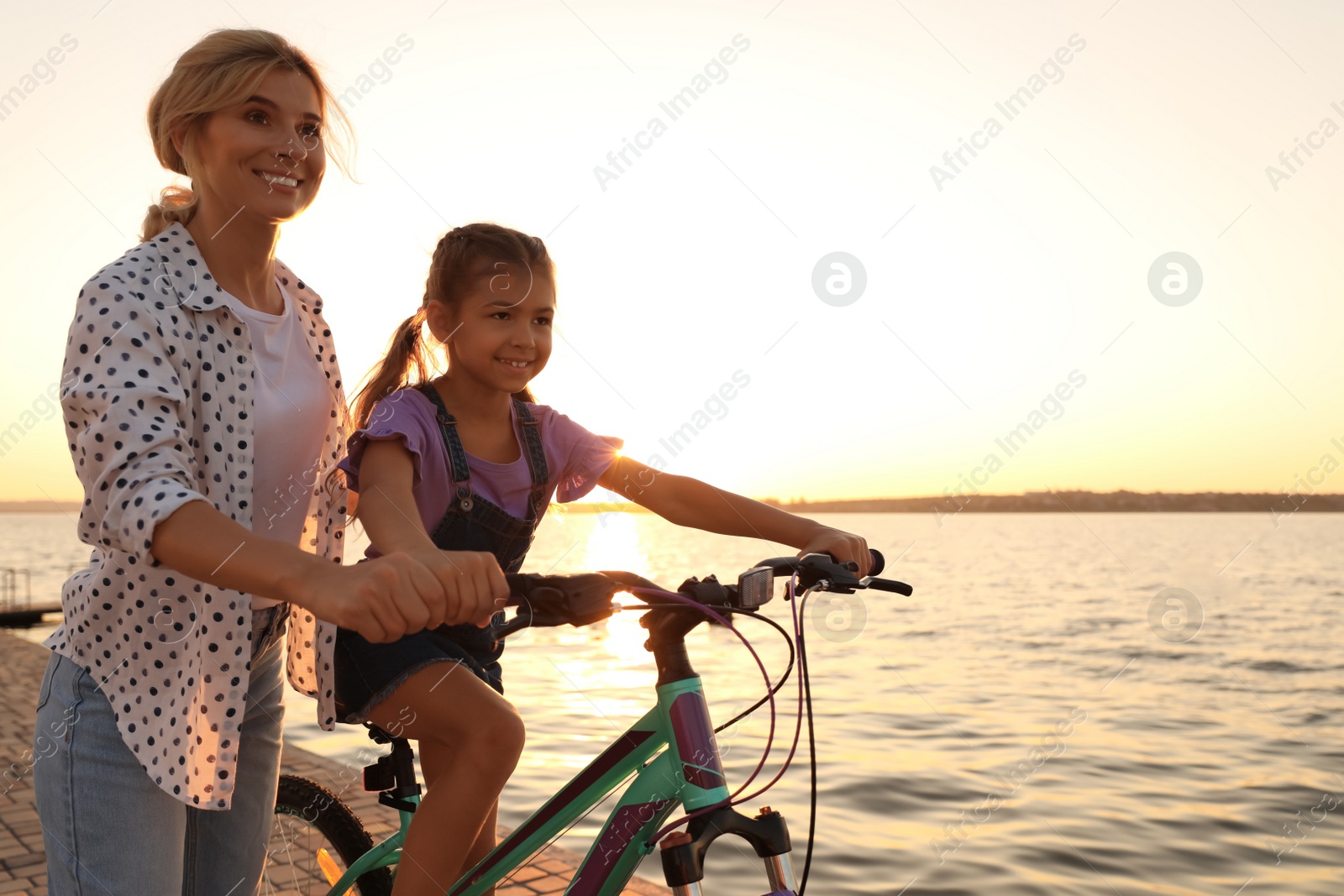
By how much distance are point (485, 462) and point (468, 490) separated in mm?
107

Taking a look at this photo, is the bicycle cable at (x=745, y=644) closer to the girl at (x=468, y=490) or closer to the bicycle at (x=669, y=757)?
the bicycle at (x=669, y=757)

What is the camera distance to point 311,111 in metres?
1.97

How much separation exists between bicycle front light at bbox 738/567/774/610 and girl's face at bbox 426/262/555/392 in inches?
37.4

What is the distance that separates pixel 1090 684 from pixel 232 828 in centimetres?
988

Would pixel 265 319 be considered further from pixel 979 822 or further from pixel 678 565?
pixel 678 565

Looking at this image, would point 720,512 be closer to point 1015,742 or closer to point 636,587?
point 636,587

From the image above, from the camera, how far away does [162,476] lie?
4.78ft

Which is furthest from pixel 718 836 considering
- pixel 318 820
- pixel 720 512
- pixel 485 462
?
pixel 318 820

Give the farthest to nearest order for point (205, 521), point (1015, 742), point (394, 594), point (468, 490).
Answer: point (1015, 742)
point (468, 490)
point (205, 521)
point (394, 594)

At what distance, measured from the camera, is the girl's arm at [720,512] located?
2053 millimetres

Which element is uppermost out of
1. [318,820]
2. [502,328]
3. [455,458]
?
[502,328]

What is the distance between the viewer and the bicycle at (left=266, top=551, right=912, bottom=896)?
1541mm

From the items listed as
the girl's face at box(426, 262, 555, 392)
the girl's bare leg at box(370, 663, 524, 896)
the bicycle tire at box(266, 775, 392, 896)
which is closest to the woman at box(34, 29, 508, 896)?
the girl's bare leg at box(370, 663, 524, 896)

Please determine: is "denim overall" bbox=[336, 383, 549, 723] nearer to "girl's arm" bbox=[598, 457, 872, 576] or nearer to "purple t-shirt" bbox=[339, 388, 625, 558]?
"purple t-shirt" bbox=[339, 388, 625, 558]
